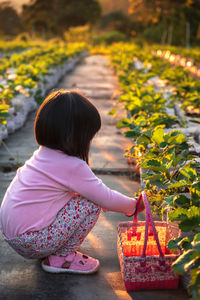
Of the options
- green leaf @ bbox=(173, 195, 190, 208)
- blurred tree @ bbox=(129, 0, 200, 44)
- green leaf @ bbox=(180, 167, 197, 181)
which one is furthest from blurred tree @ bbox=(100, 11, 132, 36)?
green leaf @ bbox=(173, 195, 190, 208)

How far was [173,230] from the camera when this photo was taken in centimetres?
236

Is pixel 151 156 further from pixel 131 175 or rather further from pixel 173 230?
pixel 131 175

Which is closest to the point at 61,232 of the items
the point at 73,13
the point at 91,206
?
the point at 91,206

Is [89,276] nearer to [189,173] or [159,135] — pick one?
[189,173]

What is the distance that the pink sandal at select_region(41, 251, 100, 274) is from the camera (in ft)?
7.73

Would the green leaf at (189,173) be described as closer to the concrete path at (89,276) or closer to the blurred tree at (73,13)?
the concrete path at (89,276)

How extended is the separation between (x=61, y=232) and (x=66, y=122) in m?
0.62

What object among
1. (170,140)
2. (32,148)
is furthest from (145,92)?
(170,140)

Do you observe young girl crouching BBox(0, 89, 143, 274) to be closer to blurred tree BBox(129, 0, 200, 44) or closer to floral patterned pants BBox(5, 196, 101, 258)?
floral patterned pants BBox(5, 196, 101, 258)

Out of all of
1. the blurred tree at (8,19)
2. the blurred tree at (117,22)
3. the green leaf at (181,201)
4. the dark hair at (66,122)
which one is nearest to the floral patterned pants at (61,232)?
the dark hair at (66,122)

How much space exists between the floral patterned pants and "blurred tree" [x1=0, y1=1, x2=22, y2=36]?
294 ft

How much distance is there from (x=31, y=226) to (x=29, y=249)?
0.48ft

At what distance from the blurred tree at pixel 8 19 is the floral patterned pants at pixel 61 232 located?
294 ft

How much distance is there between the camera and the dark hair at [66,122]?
2094 mm
